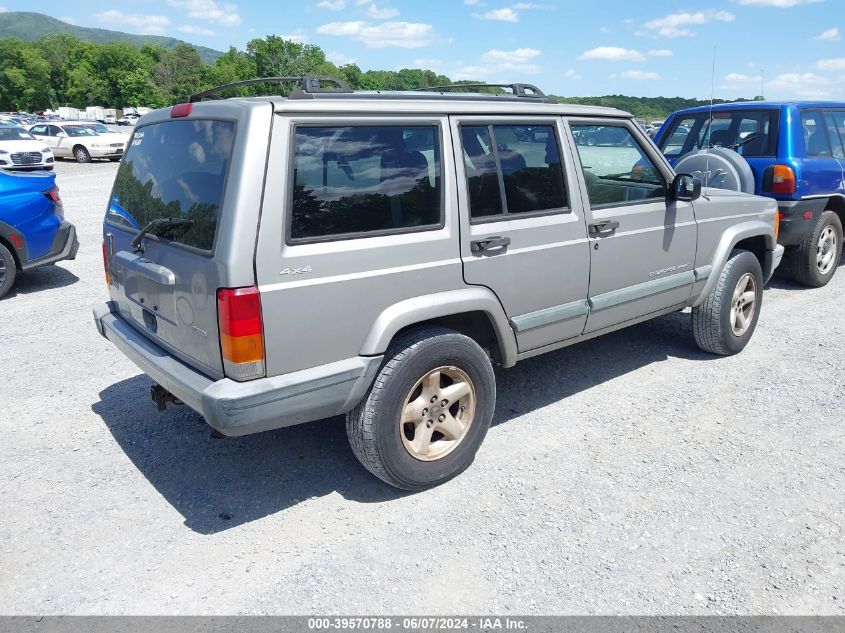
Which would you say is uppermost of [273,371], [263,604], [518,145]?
[518,145]

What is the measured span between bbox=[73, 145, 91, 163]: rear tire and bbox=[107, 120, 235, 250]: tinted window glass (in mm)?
24725

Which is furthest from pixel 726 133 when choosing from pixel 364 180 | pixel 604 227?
pixel 364 180

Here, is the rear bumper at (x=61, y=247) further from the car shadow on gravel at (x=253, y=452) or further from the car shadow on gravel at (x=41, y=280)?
the car shadow on gravel at (x=253, y=452)

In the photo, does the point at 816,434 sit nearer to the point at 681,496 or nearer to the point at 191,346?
the point at 681,496

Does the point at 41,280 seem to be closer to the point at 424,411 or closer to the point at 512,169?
the point at 424,411

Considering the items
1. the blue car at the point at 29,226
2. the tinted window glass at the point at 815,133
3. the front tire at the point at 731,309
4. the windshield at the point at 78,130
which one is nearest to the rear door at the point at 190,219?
the front tire at the point at 731,309

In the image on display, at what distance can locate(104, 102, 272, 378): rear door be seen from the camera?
2838 mm

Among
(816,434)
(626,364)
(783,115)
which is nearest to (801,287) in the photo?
(783,115)

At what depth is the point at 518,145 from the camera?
384 centimetres

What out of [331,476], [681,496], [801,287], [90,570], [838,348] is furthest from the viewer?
[801,287]

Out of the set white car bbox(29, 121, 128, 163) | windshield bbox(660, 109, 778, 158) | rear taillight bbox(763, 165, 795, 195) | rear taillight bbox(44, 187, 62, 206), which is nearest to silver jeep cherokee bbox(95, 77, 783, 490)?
rear taillight bbox(763, 165, 795, 195)

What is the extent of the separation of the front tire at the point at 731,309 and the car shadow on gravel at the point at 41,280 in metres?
6.80

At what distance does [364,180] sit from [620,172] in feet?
7.83

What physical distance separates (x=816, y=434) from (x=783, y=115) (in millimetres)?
4087
